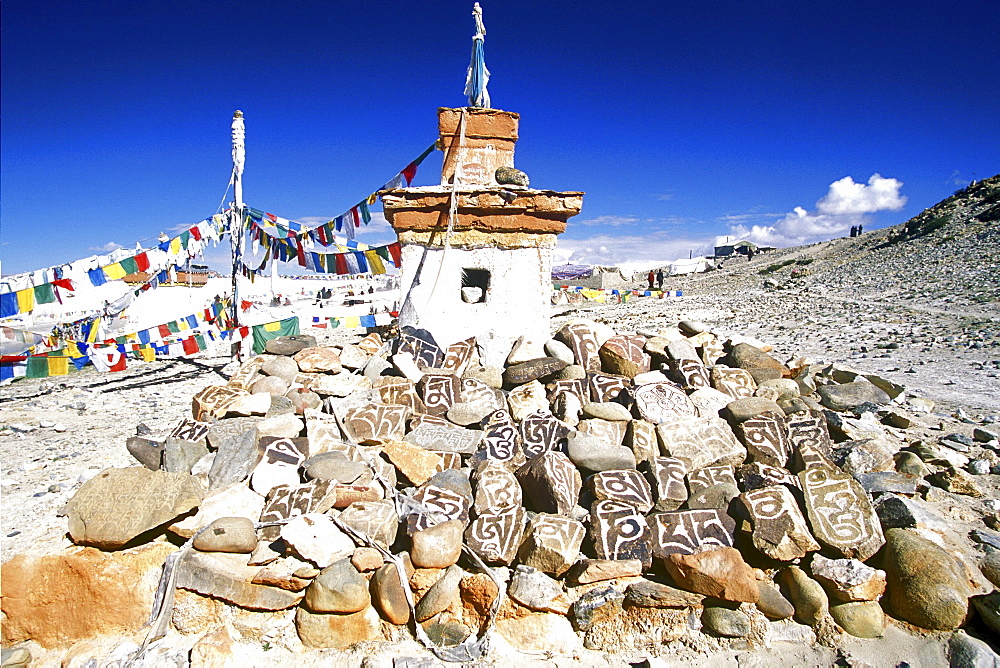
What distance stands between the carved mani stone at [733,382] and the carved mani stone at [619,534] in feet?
6.40

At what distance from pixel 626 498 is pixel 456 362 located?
7.49ft

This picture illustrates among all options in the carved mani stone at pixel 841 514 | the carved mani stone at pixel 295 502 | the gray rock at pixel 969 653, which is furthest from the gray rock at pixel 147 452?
the gray rock at pixel 969 653

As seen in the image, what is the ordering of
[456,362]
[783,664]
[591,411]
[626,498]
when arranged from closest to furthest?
→ [783,664]
[626,498]
[591,411]
[456,362]

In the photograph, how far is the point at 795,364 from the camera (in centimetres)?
581

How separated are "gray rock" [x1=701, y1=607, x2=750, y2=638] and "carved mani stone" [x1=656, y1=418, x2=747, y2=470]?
1.16 metres

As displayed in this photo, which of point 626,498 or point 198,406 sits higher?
point 198,406

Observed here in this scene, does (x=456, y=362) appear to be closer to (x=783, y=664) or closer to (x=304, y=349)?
(x=304, y=349)

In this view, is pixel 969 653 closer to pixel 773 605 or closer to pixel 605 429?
pixel 773 605

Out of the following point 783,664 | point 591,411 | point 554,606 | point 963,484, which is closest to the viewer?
point 783,664

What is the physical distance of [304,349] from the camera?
555 cm

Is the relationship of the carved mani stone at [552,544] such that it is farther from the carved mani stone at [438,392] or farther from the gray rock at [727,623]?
the carved mani stone at [438,392]

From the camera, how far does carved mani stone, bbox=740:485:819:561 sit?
11.2ft

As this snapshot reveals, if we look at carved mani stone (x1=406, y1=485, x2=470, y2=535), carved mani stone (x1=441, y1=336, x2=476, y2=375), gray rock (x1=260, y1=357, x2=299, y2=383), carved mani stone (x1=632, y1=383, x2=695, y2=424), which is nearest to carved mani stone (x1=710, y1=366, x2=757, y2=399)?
carved mani stone (x1=632, y1=383, x2=695, y2=424)

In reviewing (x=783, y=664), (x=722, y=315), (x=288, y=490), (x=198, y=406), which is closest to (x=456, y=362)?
(x=288, y=490)
